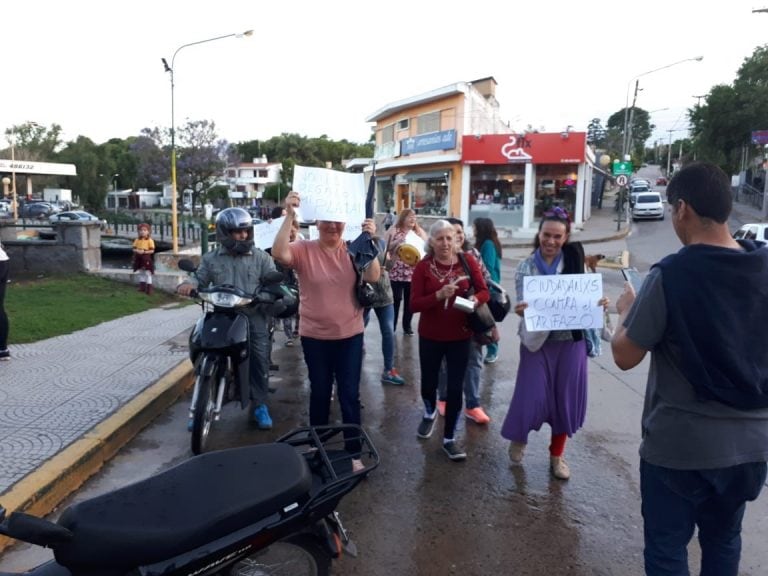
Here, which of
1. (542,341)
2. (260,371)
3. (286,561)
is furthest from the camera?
(260,371)

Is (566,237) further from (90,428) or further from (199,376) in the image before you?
(90,428)

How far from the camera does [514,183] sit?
28656 millimetres

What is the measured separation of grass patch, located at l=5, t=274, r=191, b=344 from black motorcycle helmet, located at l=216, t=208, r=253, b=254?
3.80 m

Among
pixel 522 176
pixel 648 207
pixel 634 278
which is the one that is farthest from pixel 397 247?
pixel 648 207

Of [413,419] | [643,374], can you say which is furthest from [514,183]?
[413,419]

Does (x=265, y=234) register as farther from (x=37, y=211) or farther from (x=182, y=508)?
(x=37, y=211)

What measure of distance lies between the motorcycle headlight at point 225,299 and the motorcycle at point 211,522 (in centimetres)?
215

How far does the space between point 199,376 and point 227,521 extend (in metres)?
2.47

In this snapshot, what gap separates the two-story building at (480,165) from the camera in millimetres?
27438

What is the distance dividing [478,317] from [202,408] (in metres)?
2.14

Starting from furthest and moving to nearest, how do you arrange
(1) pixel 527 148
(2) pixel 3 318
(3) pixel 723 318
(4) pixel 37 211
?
1. (4) pixel 37 211
2. (1) pixel 527 148
3. (2) pixel 3 318
4. (3) pixel 723 318

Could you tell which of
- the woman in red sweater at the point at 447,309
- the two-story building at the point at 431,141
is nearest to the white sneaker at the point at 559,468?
the woman in red sweater at the point at 447,309

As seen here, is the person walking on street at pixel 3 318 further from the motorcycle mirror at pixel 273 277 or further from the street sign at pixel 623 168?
the street sign at pixel 623 168

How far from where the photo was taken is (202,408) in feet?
14.3
